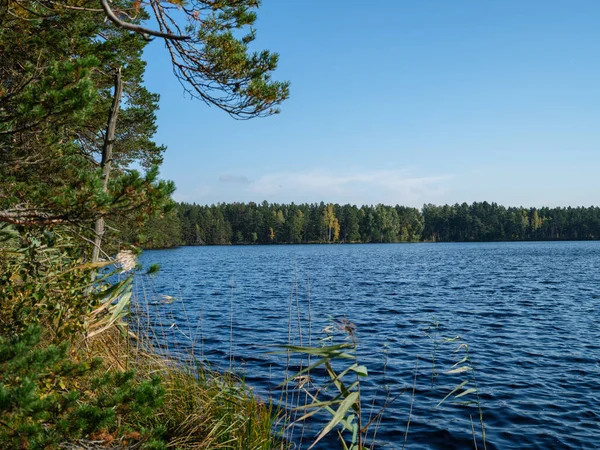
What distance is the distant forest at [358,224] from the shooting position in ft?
419

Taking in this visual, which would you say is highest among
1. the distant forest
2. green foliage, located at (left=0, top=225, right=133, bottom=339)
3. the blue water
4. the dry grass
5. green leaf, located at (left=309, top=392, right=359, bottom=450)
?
the distant forest

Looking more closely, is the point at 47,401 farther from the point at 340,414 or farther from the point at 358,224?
the point at 358,224

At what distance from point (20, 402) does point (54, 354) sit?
344 millimetres

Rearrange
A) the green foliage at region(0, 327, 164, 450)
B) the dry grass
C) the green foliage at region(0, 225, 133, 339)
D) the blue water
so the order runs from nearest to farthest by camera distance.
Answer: the green foliage at region(0, 327, 164, 450)
the green foliage at region(0, 225, 133, 339)
the dry grass
the blue water

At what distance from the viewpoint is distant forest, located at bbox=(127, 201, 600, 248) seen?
127812 mm

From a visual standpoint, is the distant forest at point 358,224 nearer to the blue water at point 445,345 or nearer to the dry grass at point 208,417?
the blue water at point 445,345

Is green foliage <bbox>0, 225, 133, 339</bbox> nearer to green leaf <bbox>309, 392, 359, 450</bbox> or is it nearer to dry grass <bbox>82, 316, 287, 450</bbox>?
dry grass <bbox>82, 316, 287, 450</bbox>

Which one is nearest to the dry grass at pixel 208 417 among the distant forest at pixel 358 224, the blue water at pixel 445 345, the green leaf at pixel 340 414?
the blue water at pixel 445 345

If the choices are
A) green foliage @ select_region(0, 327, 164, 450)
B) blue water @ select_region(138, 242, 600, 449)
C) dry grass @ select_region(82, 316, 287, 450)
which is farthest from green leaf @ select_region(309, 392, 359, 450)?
dry grass @ select_region(82, 316, 287, 450)

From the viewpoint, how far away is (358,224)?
5187 inches

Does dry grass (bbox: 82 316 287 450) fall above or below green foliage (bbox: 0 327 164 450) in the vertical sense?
below

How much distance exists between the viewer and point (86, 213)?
11.4 ft

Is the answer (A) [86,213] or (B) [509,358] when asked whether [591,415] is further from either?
(A) [86,213]

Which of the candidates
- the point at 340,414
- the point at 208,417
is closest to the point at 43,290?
the point at 208,417
